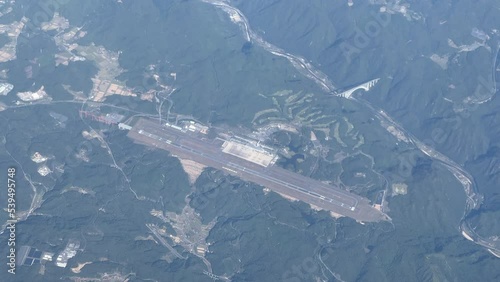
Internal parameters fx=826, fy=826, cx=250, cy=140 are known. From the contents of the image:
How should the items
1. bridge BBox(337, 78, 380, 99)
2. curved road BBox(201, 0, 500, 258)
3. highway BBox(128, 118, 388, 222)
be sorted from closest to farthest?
curved road BBox(201, 0, 500, 258), highway BBox(128, 118, 388, 222), bridge BBox(337, 78, 380, 99)

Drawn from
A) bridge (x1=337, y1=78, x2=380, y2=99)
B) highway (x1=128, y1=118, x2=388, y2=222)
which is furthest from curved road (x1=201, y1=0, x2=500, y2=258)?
highway (x1=128, y1=118, x2=388, y2=222)

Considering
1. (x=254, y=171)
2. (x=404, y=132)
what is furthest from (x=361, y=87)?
(x=254, y=171)

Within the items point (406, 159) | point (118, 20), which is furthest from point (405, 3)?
point (118, 20)

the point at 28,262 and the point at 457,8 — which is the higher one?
the point at 457,8

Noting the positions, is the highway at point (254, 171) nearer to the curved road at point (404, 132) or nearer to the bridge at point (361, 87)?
the curved road at point (404, 132)

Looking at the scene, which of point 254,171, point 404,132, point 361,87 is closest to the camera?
point 254,171

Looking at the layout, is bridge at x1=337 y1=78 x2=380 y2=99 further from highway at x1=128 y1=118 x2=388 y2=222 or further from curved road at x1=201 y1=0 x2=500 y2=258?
highway at x1=128 y1=118 x2=388 y2=222

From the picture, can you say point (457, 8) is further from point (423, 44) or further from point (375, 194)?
point (375, 194)

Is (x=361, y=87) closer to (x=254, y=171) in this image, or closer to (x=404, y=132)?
(x=404, y=132)
